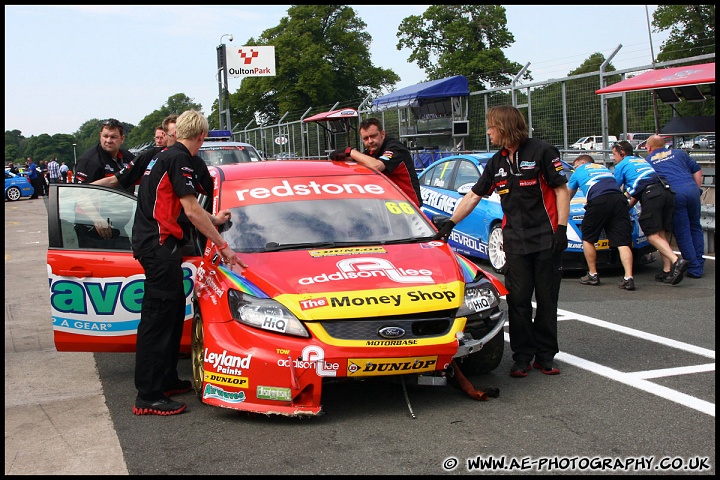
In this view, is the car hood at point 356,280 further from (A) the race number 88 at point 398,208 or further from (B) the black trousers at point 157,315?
(A) the race number 88 at point 398,208

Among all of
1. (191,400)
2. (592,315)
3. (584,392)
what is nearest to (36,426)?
(191,400)

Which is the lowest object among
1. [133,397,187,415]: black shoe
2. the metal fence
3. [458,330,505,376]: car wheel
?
[133,397,187,415]: black shoe

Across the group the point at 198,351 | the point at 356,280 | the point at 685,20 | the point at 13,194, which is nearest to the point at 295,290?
the point at 356,280

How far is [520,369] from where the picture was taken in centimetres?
558

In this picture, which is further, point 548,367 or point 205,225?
point 548,367

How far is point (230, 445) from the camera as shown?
14.2ft

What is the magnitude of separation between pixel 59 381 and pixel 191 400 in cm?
131

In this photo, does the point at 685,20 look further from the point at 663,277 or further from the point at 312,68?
the point at 663,277

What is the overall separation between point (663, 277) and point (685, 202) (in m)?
1.05

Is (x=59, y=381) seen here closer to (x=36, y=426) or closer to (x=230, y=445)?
(x=36, y=426)

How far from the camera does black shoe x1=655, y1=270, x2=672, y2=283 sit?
30.7 ft

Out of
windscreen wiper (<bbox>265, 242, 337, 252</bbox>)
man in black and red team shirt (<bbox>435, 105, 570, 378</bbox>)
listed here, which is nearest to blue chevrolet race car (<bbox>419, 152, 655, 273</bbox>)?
man in black and red team shirt (<bbox>435, 105, 570, 378</bbox>)

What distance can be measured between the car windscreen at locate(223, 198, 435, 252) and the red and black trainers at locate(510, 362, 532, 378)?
3.55 feet

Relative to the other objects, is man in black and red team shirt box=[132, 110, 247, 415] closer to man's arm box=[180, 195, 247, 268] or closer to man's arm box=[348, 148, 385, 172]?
man's arm box=[180, 195, 247, 268]
